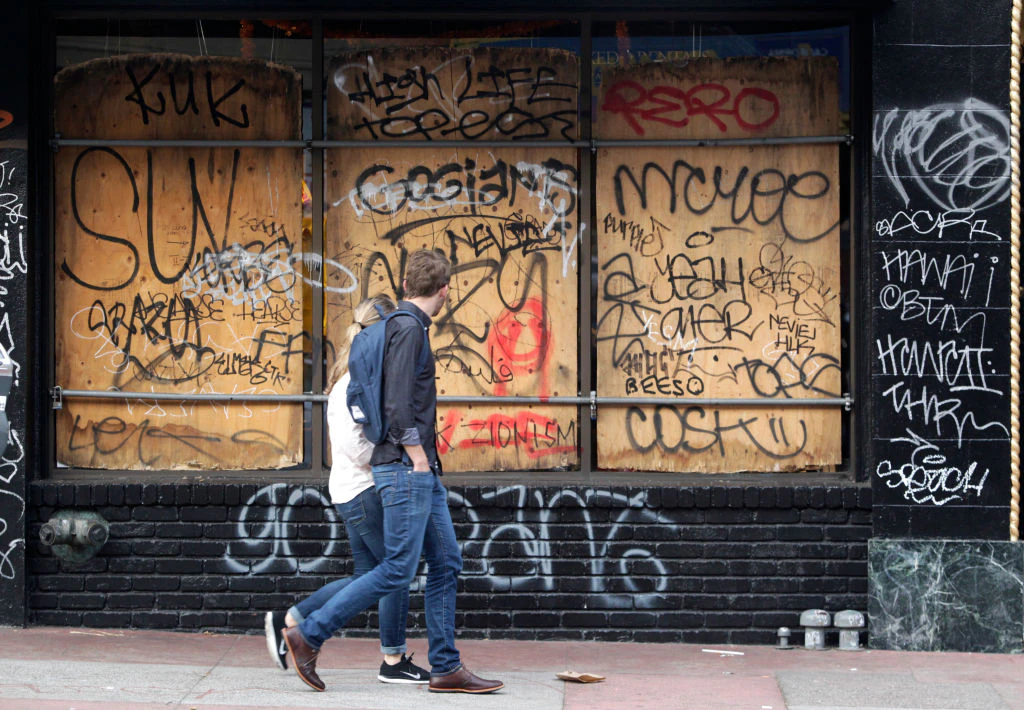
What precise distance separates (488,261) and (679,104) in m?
1.36

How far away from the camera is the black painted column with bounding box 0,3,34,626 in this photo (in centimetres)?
737

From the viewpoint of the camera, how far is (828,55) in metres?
7.49

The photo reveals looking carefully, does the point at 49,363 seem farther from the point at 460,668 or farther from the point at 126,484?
the point at 460,668

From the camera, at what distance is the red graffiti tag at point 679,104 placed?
Answer: 24.7 ft

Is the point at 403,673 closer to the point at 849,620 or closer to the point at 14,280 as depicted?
the point at 849,620

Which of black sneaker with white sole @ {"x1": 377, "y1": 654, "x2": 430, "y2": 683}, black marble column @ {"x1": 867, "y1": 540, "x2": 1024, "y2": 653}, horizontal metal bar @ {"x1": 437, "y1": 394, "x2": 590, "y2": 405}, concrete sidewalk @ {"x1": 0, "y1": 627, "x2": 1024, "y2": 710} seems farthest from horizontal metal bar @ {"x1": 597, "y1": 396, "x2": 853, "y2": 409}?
black sneaker with white sole @ {"x1": 377, "y1": 654, "x2": 430, "y2": 683}

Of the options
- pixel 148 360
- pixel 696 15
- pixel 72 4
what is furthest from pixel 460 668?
pixel 72 4

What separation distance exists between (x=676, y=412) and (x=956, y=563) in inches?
65.4

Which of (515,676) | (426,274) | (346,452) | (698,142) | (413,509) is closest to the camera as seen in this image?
(413,509)

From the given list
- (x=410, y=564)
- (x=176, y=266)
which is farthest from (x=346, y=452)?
(x=176, y=266)

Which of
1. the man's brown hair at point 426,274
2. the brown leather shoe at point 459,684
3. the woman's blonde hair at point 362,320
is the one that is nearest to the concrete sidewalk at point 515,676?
the brown leather shoe at point 459,684

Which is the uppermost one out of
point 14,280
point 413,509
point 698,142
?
point 698,142

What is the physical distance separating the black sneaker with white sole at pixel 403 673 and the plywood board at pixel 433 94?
291 centimetres

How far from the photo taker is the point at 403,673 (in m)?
6.34
